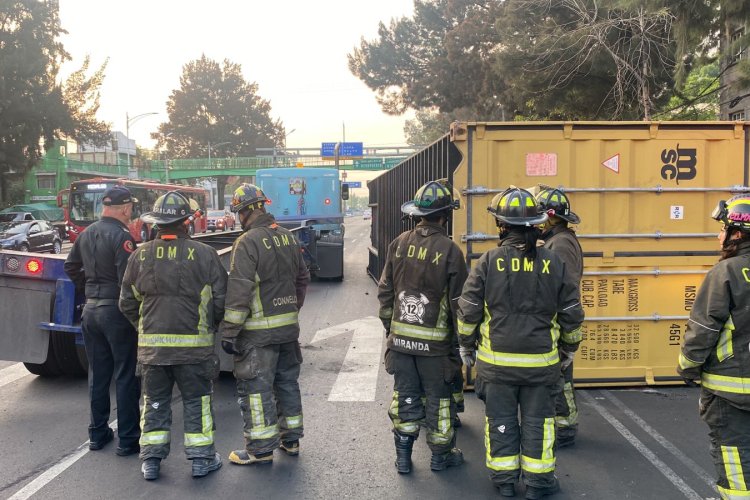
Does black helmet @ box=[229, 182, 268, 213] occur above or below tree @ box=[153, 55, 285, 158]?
below

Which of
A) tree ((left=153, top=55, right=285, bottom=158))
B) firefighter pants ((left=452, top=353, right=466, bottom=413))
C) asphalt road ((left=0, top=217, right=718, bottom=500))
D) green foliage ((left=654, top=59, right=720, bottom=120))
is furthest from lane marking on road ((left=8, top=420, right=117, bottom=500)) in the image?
tree ((left=153, top=55, right=285, bottom=158))

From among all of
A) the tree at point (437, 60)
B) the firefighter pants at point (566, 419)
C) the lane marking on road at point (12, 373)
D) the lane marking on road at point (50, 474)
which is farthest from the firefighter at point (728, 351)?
the tree at point (437, 60)

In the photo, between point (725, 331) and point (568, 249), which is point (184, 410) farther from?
point (725, 331)

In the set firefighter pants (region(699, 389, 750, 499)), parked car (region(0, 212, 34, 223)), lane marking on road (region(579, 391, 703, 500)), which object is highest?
parked car (region(0, 212, 34, 223))

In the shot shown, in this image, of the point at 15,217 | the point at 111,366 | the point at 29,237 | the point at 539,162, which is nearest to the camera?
the point at 111,366

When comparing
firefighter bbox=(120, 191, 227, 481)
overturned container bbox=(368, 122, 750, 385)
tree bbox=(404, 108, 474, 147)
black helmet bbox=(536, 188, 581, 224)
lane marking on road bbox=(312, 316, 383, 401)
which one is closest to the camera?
firefighter bbox=(120, 191, 227, 481)

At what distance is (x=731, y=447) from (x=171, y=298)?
11.9 ft

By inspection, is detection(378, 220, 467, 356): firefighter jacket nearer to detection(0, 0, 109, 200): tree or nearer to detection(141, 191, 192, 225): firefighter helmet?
detection(141, 191, 192, 225): firefighter helmet

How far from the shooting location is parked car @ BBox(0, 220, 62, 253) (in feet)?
79.0

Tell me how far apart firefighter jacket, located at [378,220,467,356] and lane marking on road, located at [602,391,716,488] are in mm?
1938

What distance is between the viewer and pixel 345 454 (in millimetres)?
4910

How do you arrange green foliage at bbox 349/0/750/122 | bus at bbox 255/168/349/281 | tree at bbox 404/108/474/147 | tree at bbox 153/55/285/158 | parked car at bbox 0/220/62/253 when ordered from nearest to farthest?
green foliage at bbox 349/0/750/122 → bus at bbox 255/168/349/281 → parked car at bbox 0/220/62/253 → tree at bbox 404/108/474/147 → tree at bbox 153/55/285/158

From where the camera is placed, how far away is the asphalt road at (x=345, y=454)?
14.0 feet

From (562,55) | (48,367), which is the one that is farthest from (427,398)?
(562,55)
